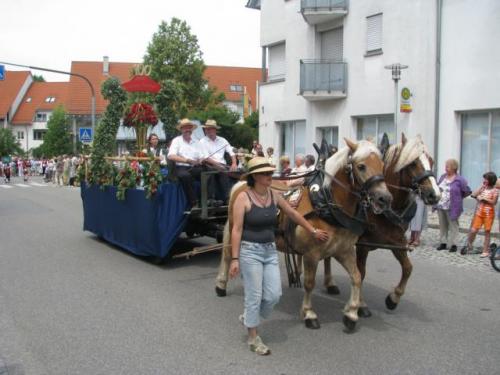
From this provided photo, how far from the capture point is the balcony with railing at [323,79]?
19312mm

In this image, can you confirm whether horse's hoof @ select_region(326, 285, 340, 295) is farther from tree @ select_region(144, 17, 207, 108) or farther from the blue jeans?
tree @ select_region(144, 17, 207, 108)

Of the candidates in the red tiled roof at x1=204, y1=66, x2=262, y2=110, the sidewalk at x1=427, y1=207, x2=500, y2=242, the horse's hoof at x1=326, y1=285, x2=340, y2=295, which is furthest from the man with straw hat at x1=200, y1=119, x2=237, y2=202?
the red tiled roof at x1=204, y1=66, x2=262, y2=110

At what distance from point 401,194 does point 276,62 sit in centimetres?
1820

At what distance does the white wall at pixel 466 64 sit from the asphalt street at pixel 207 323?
24.5 ft

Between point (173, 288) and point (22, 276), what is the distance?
2.27 metres

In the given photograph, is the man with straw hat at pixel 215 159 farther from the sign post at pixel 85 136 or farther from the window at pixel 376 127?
the sign post at pixel 85 136

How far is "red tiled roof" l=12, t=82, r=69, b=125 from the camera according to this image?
77938 mm

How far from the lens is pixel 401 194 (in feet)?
19.7

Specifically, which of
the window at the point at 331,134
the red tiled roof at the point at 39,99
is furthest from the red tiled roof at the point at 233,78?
the window at the point at 331,134

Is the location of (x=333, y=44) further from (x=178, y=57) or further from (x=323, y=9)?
(x=178, y=57)

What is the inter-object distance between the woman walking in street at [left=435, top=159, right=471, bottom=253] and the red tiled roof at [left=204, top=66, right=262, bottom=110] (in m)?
61.9

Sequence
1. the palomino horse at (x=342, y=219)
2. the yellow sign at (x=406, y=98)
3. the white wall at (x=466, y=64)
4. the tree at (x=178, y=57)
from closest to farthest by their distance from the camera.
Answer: the palomino horse at (x=342, y=219) → the white wall at (x=466, y=64) → the yellow sign at (x=406, y=98) → the tree at (x=178, y=57)

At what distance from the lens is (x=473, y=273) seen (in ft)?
27.5

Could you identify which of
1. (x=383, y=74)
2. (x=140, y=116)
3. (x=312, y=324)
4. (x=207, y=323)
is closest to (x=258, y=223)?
(x=312, y=324)
